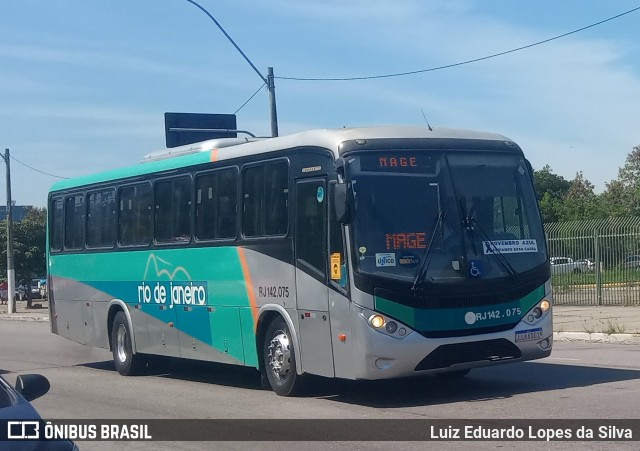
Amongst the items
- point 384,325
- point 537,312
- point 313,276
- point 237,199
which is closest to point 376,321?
point 384,325

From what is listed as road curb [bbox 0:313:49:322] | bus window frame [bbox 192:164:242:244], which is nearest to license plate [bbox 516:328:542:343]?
bus window frame [bbox 192:164:242:244]

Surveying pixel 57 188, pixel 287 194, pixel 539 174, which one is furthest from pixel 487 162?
pixel 539 174

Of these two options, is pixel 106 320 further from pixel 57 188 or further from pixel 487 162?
pixel 487 162

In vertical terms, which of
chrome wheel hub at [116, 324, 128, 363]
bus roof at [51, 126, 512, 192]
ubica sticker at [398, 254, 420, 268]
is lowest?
chrome wheel hub at [116, 324, 128, 363]

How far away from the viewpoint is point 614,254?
2589 cm

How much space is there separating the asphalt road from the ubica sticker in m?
1.62

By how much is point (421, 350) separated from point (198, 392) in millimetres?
4031

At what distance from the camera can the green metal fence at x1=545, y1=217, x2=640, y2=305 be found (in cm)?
2547

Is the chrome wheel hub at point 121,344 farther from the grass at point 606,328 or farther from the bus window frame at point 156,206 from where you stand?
the grass at point 606,328

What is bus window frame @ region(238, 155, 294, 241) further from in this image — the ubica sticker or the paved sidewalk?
the paved sidewalk

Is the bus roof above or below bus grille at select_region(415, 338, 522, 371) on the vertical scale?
above

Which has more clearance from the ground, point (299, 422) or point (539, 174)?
point (539, 174)

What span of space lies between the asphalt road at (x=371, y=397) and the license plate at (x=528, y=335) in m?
0.63

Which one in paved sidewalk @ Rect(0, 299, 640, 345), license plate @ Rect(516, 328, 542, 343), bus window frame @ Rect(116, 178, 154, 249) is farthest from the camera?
paved sidewalk @ Rect(0, 299, 640, 345)
